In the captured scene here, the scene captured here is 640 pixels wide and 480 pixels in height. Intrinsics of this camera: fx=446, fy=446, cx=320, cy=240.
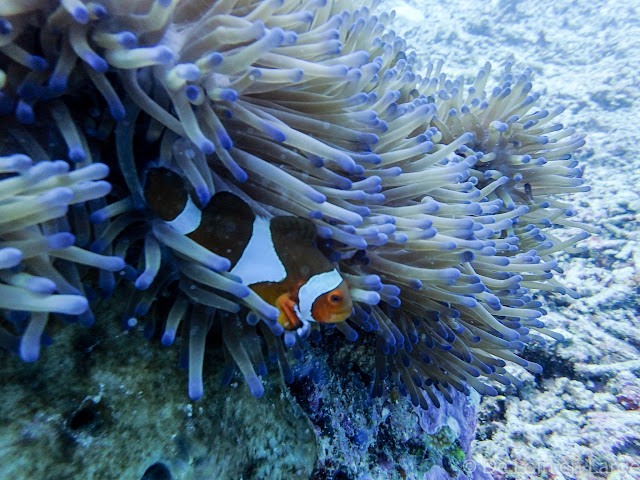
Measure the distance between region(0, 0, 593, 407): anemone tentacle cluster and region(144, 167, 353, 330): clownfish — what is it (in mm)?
44

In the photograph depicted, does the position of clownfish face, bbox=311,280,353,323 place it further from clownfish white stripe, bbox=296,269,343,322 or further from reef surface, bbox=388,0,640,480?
reef surface, bbox=388,0,640,480

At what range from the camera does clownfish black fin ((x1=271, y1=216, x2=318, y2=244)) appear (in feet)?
4.31

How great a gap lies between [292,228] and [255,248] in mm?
124

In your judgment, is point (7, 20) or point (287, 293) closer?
point (7, 20)

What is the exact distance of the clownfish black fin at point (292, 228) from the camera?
1314 mm

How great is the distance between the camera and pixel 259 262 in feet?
4.26

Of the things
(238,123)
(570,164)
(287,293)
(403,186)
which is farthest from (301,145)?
(570,164)

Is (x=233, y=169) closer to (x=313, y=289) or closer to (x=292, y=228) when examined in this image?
(x=292, y=228)

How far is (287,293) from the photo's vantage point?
1.30 metres

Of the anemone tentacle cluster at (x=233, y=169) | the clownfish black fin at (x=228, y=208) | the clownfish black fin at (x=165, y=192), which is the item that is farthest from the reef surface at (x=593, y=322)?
→ the clownfish black fin at (x=165, y=192)

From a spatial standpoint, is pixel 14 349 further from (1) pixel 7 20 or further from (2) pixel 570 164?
(2) pixel 570 164

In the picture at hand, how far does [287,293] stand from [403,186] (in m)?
0.69

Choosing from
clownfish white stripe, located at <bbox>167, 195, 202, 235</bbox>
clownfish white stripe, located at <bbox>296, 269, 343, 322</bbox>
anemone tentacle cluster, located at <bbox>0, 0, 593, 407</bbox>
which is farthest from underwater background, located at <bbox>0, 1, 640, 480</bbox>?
clownfish white stripe, located at <bbox>296, 269, 343, 322</bbox>

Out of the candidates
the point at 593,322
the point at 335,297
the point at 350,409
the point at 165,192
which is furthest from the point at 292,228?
the point at 593,322
